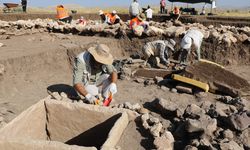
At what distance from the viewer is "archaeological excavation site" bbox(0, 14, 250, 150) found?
3650mm

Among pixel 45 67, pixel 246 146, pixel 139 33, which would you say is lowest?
pixel 246 146

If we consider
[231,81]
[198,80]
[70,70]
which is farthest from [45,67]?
[231,81]

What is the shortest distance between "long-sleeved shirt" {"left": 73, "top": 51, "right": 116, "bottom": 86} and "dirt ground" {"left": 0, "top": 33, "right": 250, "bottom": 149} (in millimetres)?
721

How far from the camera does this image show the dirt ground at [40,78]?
587 cm

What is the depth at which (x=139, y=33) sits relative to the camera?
9.66 m

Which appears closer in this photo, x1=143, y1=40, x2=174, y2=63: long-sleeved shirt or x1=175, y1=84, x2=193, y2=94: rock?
x1=175, y1=84, x2=193, y2=94: rock

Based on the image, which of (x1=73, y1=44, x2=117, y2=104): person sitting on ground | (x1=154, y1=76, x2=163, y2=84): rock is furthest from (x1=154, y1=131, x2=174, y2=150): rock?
(x1=154, y1=76, x2=163, y2=84): rock

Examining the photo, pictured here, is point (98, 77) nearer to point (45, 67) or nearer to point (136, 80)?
point (136, 80)

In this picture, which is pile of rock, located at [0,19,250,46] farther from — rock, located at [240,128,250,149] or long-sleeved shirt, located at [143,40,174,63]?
rock, located at [240,128,250,149]

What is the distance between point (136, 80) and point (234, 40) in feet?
11.1

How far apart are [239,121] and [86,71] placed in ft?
7.78

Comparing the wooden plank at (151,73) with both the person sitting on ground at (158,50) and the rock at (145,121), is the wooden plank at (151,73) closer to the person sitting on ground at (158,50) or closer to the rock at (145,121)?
the person sitting on ground at (158,50)

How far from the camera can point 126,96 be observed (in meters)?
6.16

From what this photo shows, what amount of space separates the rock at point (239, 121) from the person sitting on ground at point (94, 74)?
1878 millimetres
